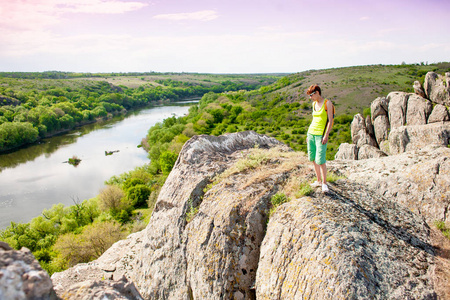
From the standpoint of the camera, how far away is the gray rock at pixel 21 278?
3.38 m

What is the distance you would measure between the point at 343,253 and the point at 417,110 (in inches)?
619

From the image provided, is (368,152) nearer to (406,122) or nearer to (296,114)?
(406,122)

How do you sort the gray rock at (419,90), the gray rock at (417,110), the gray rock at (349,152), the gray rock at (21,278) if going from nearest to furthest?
1. the gray rock at (21,278)
2. the gray rock at (417,110)
3. the gray rock at (419,90)
4. the gray rock at (349,152)

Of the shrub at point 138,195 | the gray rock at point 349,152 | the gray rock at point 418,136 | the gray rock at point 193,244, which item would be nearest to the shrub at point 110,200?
the shrub at point 138,195

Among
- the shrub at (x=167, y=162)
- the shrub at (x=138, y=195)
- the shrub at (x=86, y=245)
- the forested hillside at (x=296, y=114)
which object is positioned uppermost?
the forested hillside at (x=296, y=114)

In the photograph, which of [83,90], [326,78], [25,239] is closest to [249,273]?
[25,239]

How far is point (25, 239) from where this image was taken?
29594mm

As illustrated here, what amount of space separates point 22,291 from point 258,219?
17.5 ft

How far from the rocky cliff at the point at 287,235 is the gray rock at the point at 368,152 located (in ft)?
30.9

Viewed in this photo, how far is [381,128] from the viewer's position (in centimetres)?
1989

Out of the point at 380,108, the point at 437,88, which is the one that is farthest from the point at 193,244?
the point at 380,108

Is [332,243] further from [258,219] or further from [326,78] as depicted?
[326,78]

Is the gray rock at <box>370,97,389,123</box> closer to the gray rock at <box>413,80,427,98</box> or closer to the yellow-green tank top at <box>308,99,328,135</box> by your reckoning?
the gray rock at <box>413,80,427,98</box>

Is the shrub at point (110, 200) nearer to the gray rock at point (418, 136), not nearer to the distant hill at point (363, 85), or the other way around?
the gray rock at point (418, 136)
